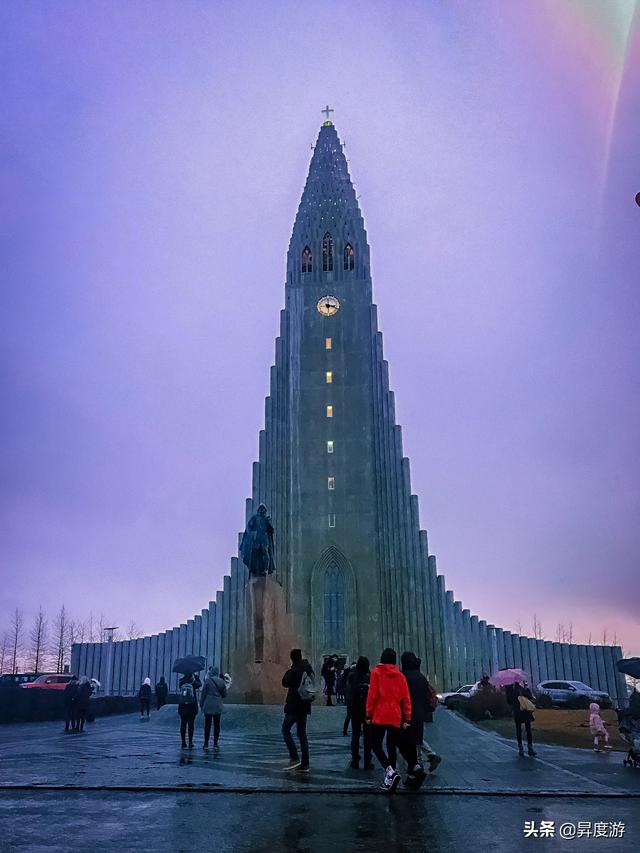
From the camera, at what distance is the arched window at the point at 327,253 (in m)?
58.3

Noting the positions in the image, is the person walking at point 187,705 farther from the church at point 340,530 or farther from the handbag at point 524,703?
the church at point 340,530

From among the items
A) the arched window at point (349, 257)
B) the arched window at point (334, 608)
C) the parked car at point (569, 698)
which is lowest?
the parked car at point (569, 698)

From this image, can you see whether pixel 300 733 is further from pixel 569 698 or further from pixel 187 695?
pixel 569 698

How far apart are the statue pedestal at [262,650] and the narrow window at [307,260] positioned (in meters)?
37.3

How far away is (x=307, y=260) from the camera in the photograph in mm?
58781

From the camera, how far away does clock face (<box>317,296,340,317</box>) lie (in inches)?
A: 2211

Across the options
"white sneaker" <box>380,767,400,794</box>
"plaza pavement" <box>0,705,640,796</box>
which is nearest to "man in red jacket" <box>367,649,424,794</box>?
"white sneaker" <box>380,767,400,794</box>

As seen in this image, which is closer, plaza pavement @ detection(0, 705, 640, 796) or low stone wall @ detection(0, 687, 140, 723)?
plaza pavement @ detection(0, 705, 640, 796)

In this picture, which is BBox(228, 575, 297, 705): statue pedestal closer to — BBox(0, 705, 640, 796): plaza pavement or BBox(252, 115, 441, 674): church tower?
BBox(0, 705, 640, 796): plaza pavement

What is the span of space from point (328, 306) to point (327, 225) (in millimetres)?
7908

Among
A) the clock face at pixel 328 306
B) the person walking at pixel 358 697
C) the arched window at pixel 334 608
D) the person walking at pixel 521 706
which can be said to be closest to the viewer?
the person walking at pixel 358 697

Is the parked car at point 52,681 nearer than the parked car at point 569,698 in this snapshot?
No

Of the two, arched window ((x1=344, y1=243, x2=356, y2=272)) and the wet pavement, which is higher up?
arched window ((x1=344, y1=243, x2=356, y2=272))

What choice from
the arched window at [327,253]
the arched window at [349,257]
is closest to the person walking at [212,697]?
the arched window at [349,257]
